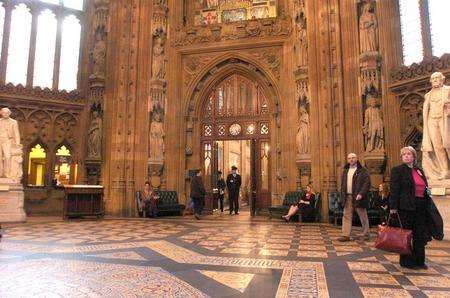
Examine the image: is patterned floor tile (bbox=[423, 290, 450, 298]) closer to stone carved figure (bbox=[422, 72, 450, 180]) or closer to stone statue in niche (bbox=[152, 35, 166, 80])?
stone carved figure (bbox=[422, 72, 450, 180])

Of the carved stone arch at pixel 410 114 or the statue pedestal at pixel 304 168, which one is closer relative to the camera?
the carved stone arch at pixel 410 114

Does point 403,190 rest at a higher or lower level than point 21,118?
lower

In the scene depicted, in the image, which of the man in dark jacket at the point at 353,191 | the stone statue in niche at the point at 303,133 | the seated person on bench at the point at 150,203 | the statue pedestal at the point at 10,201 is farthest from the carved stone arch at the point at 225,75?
the man in dark jacket at the point at 353,191

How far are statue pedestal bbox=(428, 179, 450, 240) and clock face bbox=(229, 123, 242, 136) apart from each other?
7633 millimetres

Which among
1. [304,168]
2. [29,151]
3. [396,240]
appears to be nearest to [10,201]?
[29,151]

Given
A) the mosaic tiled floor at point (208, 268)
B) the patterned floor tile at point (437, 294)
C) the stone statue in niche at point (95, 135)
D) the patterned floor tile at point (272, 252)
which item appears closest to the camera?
the patterned floor tile at point (437, 294)

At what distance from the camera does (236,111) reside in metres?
13.9

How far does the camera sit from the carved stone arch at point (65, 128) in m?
14.1

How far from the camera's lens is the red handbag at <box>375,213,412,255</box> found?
4.15 meters

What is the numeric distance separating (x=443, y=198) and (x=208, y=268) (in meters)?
5.22

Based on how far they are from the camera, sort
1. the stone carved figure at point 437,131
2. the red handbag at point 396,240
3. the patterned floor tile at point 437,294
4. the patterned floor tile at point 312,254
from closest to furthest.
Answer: the patterned floor tile at point 437,294 → the red handbag at point 396,240 → the patterned floor tile at point 312,254 → the stone carved figure at point 437,131

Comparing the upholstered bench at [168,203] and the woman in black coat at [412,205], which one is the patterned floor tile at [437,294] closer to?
the woman in black coat at [412,205]

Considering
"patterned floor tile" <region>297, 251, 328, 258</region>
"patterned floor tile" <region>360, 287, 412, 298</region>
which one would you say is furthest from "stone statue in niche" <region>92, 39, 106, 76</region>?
"patterned floor tile" <region>360, 287, 412, 298</region>

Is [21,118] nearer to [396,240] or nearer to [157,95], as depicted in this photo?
[157,95]
